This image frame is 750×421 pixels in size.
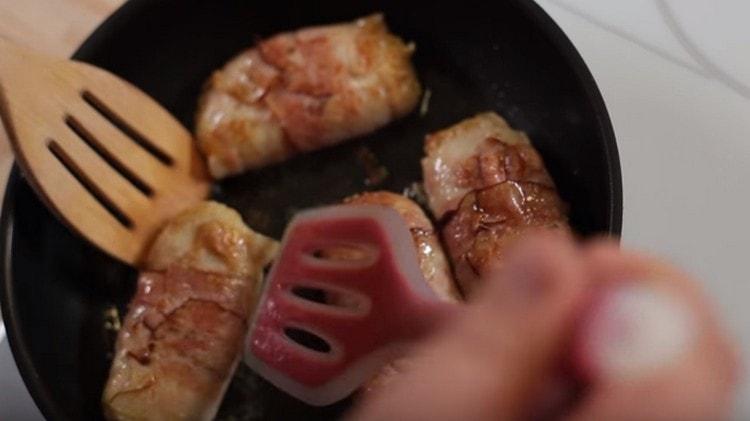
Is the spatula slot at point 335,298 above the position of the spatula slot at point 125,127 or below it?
below

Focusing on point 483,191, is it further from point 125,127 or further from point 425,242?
point 125,127

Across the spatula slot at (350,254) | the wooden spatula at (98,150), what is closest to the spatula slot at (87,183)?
the wooden spatula at (98,150)

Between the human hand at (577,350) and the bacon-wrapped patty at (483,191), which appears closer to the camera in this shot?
the human hand at (577,350)

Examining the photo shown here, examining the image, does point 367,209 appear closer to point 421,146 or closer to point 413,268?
point 413,268

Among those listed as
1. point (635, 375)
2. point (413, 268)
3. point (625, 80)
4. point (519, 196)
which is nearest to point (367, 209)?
point (413, 268)

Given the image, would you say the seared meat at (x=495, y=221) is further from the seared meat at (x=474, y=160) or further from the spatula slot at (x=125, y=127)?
the spatula slot at (x=125, y=127)

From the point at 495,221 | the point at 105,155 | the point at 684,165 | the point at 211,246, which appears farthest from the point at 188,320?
the point at 684,165
